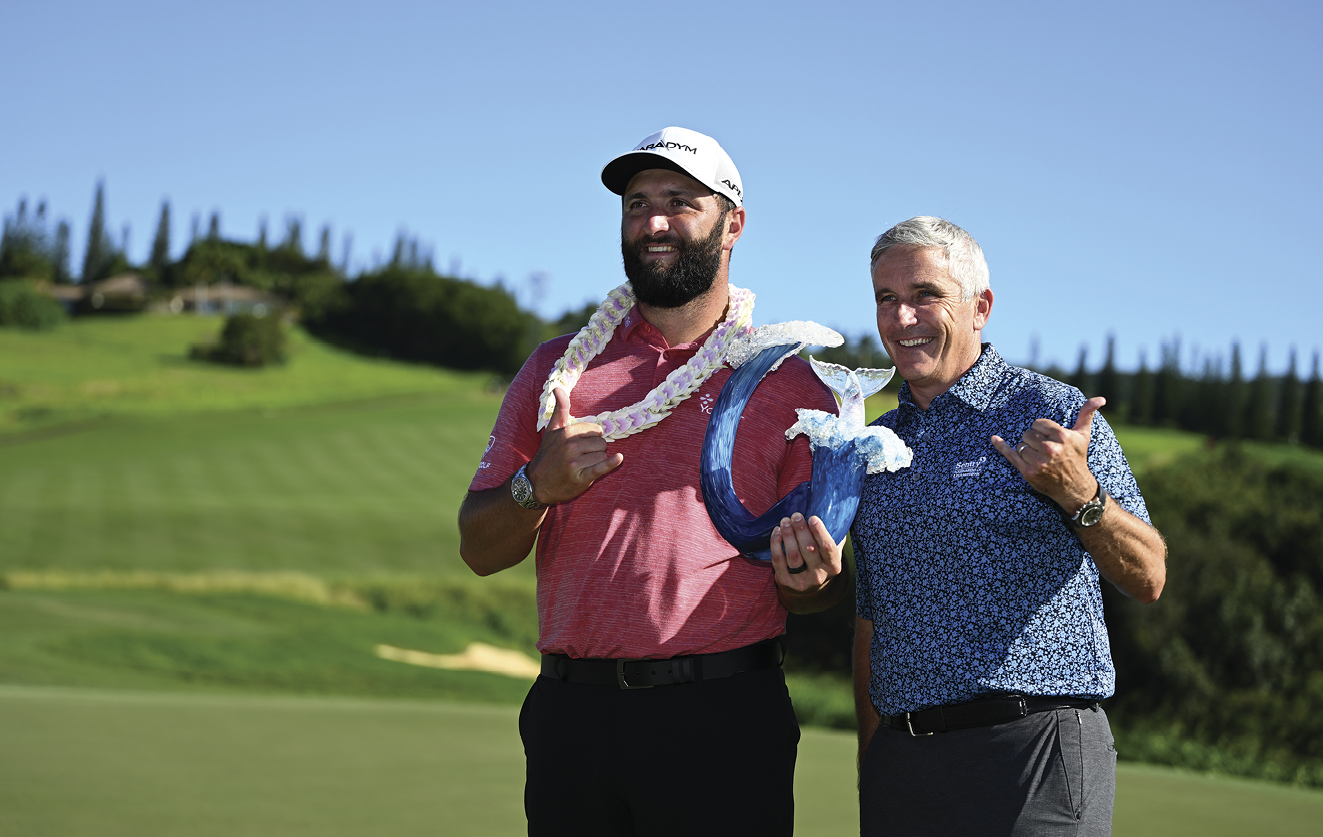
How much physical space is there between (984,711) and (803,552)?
0.59 metres

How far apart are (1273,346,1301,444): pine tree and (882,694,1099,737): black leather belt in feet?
257

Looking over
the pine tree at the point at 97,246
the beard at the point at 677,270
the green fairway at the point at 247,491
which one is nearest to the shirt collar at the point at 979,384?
the beard at the point at 677,270

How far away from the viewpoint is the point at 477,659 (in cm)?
1831

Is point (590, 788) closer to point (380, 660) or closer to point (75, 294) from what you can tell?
point (380, 660)

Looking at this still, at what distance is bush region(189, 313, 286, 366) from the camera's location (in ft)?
232

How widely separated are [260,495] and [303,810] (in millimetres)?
33928

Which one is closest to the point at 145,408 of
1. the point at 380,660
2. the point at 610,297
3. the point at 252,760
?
the point at 380,660

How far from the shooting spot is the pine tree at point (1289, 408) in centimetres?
7211

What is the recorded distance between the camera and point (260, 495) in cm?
3759

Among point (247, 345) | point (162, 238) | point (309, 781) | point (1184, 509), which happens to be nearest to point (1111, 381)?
point (1184, 509)

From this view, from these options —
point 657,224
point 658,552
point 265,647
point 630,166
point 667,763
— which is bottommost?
point 265,647

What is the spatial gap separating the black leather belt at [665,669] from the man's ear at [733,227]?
3.69ft

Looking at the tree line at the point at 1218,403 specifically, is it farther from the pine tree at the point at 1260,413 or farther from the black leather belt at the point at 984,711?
the black leather belt at the point at 984,711

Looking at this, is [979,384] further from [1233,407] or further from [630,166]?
[1233,407]
